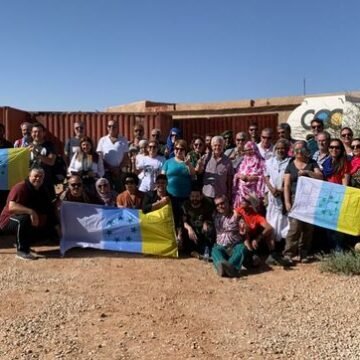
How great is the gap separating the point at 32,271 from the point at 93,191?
1.71 m

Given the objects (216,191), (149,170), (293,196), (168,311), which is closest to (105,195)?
(149,170)

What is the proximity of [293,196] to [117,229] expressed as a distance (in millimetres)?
2557

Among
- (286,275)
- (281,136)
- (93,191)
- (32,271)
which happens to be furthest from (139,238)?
(281,136)

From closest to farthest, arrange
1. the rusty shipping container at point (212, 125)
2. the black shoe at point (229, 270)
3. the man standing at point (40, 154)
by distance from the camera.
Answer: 1. the black shoe at point (229, 270)
2. the man standing at point (40, 154)
3. the rusty shipping container at point (212, 125)

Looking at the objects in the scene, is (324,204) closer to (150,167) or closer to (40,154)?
(150,167)

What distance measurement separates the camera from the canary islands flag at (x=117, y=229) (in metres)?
7.41

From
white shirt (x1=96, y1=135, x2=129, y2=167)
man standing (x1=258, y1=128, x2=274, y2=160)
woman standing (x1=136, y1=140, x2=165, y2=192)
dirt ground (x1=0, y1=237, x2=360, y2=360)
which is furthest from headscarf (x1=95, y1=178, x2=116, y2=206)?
man standing (x1=258, y1=128, x2=274, y2=160)

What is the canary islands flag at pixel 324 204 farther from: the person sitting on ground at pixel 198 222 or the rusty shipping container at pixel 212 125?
the rusty shipping container at pixel 212 125

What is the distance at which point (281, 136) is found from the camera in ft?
26.0

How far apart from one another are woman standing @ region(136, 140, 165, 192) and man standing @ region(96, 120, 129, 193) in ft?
1.72

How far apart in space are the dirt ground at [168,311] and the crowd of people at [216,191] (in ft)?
1.38

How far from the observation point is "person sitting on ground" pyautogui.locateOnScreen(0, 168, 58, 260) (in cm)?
708

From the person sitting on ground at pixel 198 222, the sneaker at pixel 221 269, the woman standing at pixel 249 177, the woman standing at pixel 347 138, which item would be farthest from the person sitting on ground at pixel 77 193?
the woman standing at pixel 347 138

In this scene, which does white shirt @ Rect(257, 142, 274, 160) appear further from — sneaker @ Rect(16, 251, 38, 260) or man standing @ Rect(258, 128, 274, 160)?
sneaker @ Rect(16, 251, 38, 260)
